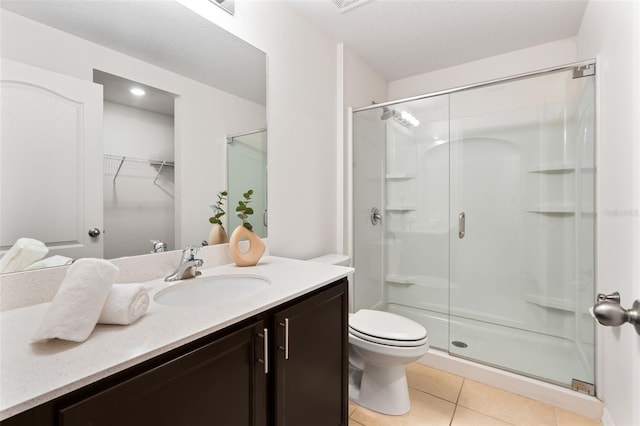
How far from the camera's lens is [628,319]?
61 cm

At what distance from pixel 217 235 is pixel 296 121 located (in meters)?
0.90

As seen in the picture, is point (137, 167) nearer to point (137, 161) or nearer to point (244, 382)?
point (137, 161)

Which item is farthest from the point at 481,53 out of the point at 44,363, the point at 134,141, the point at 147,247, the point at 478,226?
the point at 44,363

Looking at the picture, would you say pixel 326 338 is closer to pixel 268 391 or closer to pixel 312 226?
pixel 268 391

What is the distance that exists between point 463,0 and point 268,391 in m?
2.31

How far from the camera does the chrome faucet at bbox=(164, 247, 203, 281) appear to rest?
1.16m

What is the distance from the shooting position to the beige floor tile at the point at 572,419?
1498 millimetres

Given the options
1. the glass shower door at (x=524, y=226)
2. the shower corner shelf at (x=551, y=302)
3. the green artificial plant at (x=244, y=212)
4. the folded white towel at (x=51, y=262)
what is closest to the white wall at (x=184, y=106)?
the green artificial plant at (x=244, y=212)

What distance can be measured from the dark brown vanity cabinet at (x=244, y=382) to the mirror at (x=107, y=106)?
1.92ft

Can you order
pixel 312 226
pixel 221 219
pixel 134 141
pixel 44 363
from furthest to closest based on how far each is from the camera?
pixel 312 226 → pixel 221 219 → pixel 134 141 → pixel 44 363

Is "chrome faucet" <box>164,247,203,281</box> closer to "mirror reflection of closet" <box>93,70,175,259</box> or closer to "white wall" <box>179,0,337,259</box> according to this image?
"mirror reflection of closet" <box>93,70,175,259</box>

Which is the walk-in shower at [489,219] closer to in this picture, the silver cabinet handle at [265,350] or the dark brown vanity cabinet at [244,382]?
the dark brown vanity cabinet at [244,382]

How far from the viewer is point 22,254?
2.80 ft

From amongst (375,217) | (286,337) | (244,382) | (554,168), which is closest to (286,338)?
(286,337)
